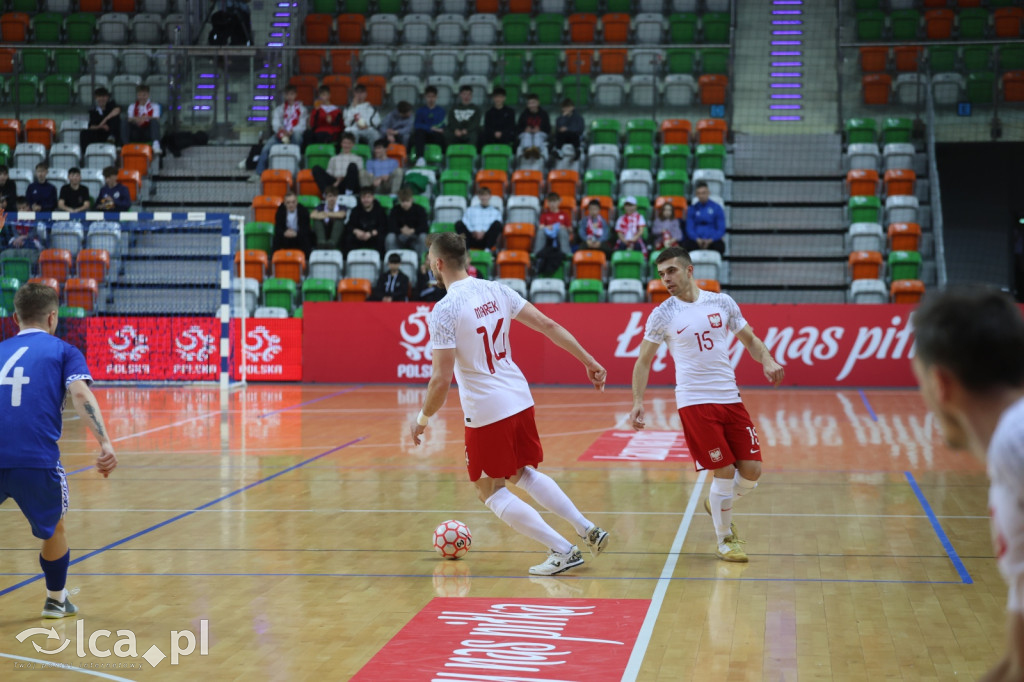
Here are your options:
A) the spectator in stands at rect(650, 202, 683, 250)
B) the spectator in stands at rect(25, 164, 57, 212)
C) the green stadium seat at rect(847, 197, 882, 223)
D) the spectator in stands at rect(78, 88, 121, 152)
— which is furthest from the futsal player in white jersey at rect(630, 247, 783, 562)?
the spectator in stands at rect(78, 88, 121, 152)

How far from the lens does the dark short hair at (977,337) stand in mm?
2109

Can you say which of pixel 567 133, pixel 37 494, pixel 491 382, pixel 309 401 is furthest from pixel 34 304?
pixel 567 133

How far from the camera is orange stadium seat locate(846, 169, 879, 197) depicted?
68.9 feet

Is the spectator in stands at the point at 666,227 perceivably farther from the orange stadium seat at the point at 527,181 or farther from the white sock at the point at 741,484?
the white sock at the point at 741,484

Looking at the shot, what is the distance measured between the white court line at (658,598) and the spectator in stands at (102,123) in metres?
17.6

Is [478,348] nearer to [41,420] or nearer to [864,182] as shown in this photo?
[41,420]

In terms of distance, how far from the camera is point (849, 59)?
23203 millimetres

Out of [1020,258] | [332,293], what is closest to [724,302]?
[332,293]

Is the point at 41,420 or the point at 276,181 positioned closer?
the point at 41,420

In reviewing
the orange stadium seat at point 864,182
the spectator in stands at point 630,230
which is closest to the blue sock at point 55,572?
the spectator in stands at point 630,230

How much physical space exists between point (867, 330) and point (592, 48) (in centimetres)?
878

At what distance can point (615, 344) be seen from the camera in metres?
18.5

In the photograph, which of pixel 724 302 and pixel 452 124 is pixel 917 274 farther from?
pixel 724 302

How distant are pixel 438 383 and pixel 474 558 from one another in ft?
5.16
